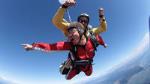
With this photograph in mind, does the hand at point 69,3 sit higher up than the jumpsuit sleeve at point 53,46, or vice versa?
the hand at point 69,3

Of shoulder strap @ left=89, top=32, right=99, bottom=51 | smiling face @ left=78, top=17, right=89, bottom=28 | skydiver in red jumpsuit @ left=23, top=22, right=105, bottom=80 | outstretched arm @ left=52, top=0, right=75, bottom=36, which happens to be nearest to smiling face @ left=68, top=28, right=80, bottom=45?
skydiver in red jumpsuit @ left=23, top=22, right=105, bottom=80

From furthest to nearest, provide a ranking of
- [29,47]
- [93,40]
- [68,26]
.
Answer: [93,40]
[68,26]
[29,47]

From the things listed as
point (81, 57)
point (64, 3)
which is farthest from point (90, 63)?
point (64, 3)

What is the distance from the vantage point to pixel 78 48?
6258 mm

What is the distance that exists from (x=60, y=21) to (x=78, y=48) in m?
0.61

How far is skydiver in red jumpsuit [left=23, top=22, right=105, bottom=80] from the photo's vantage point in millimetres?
5973

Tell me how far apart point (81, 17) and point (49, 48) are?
29.6 inches

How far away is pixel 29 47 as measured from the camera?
5609mm

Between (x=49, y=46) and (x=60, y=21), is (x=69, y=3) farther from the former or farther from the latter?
(x=49, y=46)

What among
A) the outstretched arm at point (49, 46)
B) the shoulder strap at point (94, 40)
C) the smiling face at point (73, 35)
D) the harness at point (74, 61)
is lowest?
the outstretched arm at point (49, 46)

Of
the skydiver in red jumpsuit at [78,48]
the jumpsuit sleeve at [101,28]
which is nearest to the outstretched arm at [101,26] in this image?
the jumpsuit sleeve at [101,28]

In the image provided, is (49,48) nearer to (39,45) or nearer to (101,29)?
(39,45)

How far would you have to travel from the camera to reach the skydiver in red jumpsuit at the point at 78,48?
5973 mm

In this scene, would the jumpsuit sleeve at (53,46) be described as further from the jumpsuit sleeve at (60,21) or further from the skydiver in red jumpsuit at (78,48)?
the jumpsuit sleeve at (60,21)
